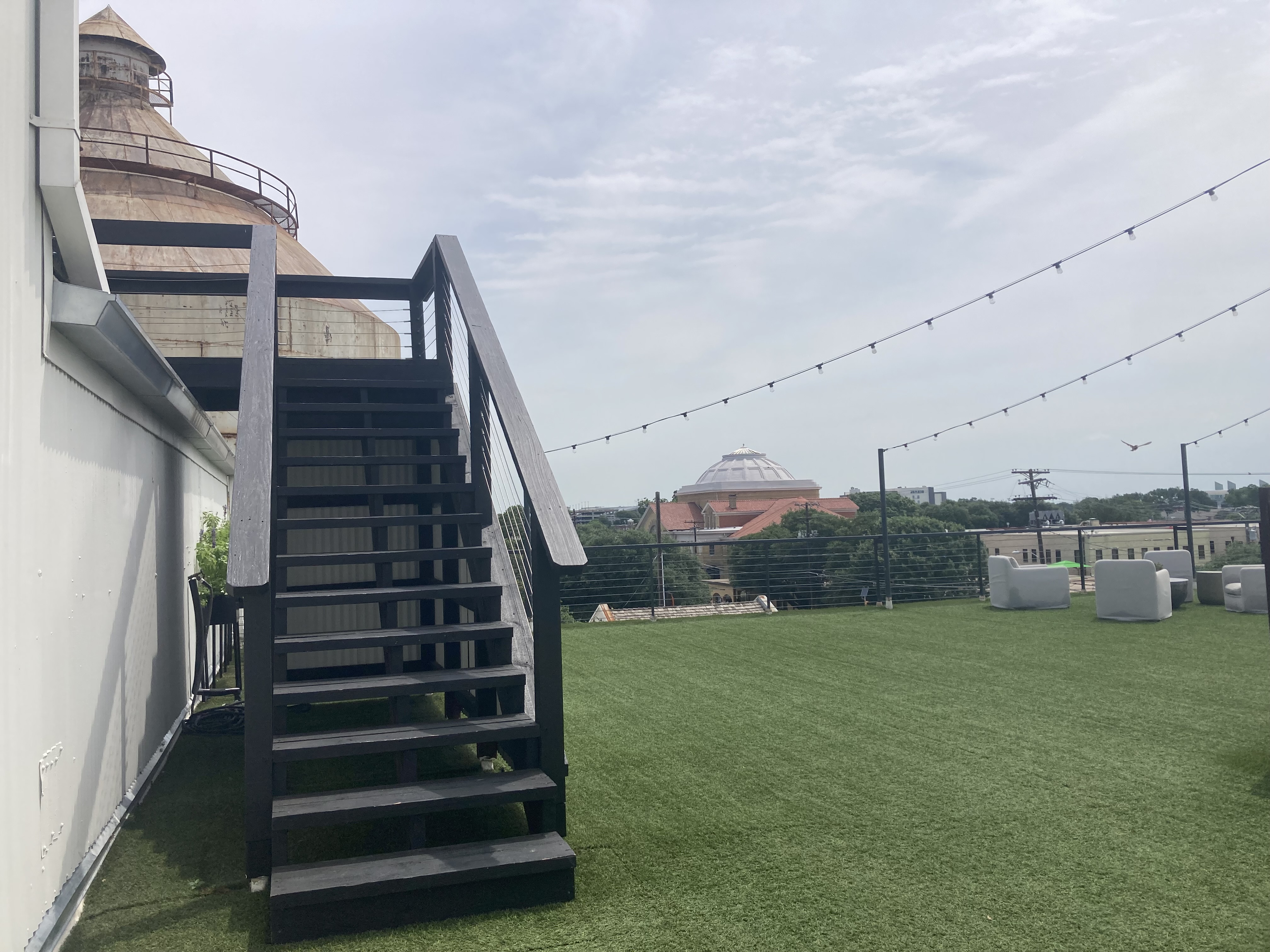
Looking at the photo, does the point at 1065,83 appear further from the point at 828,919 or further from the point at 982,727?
the point at 828,919

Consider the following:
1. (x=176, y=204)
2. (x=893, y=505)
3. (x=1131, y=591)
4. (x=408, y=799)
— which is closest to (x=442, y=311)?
(x=408, y=799)

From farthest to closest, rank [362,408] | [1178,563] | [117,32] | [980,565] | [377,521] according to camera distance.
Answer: [117,32], [980,565], [1178,563], [362,408], [377,521]

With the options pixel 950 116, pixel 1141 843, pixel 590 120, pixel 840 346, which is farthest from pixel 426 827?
pixel 840 346

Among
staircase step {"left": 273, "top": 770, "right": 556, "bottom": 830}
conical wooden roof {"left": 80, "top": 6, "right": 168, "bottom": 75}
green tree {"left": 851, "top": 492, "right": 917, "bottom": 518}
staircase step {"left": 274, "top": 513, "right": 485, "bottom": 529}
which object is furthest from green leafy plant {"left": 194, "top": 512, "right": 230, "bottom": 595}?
green tree {"left": 851, "top": 492, "right": 917, "bottom": 518}

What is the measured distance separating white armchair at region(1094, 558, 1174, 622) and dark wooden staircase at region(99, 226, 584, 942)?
272 inches

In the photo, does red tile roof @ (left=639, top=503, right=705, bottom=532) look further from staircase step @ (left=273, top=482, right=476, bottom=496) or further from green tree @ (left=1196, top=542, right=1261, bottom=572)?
staircase step @ (left=273, top=482, right=476, bottom=496)

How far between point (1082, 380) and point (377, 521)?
1004 centimetres

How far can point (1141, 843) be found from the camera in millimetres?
2801

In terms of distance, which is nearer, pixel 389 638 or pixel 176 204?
pixel 389 638

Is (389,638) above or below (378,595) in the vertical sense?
below

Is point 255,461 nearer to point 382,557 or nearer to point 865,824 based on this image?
point 382,557

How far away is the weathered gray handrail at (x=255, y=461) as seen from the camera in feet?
7.99

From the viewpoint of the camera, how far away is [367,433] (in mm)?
4199

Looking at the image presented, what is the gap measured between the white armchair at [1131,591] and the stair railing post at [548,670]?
7386mm
